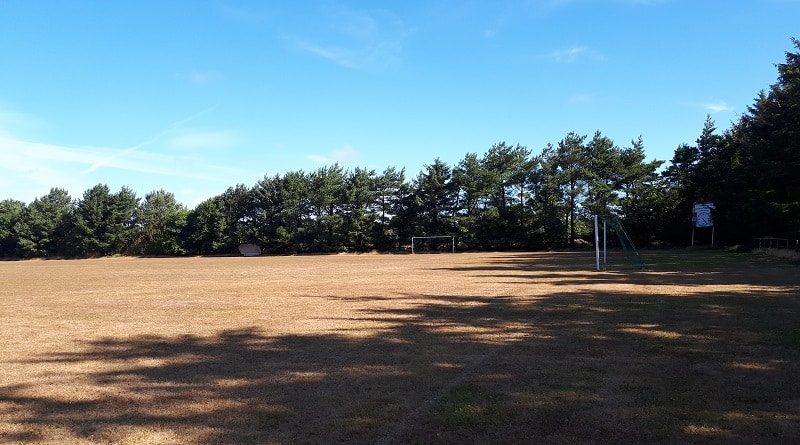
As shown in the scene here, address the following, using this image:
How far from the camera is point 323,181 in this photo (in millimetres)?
66500

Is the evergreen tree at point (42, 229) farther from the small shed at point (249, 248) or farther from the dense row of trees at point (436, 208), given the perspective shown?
the small shed at point (249, 248)

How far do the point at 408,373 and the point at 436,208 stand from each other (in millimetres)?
57722

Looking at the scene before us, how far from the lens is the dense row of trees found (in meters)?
54.8

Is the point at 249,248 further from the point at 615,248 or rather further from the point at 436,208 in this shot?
the point at 615,248

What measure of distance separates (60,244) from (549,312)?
3279 inches

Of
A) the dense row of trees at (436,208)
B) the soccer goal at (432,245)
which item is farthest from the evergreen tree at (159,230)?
the soccer goal at (432,245)

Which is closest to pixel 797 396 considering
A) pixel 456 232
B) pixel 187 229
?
pixel 456 232

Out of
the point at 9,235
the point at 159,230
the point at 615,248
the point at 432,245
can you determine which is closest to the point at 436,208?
the point at 432,245

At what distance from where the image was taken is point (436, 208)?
63.8m

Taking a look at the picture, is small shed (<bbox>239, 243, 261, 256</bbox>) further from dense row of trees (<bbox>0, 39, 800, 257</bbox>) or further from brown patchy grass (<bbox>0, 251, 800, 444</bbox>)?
brown patchy grass (<bbox>0, 251, 800, 444</bbox>)

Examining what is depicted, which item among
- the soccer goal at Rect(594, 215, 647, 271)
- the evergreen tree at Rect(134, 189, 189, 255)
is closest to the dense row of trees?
the evergreen tree at Rect(134, 189, 189, 255)

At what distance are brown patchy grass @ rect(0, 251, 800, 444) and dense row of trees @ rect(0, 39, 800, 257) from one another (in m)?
40.0

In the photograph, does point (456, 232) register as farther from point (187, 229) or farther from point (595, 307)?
point (595, 307)

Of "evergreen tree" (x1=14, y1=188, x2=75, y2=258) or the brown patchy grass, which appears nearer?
the brown patchy grass
